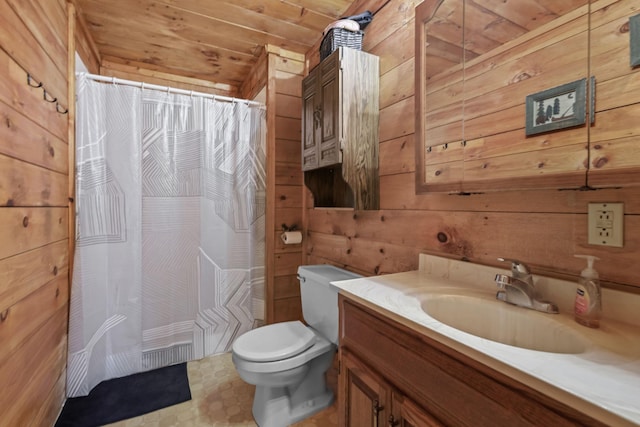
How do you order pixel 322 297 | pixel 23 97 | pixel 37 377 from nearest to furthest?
pixel 23 97, pixel 37 377, pixel 322 297

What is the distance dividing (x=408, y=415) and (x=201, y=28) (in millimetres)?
2380

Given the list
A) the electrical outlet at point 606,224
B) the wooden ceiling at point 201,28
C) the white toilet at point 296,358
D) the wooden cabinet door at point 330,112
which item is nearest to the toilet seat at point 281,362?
the white toilet at point 296,358

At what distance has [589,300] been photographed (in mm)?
672

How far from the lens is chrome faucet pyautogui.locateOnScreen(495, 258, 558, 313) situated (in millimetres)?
788

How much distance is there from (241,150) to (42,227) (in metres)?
1.17

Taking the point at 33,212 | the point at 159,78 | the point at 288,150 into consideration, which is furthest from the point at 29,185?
the point at 159,78

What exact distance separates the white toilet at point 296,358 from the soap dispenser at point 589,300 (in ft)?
3.05

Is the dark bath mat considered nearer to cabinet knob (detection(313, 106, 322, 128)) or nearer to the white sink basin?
the white sink basin

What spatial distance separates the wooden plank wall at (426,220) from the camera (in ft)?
2.56

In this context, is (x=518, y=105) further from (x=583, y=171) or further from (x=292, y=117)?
(x=292, y=117)

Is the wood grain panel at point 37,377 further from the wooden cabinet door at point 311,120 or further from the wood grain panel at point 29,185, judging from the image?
the wooden cabinet door at point 311,120

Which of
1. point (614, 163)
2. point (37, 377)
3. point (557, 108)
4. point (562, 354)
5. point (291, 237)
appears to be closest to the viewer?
point (562, 354)

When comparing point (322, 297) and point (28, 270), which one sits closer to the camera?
point (28, 270)

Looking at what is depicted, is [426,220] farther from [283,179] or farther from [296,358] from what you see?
[283,179]
